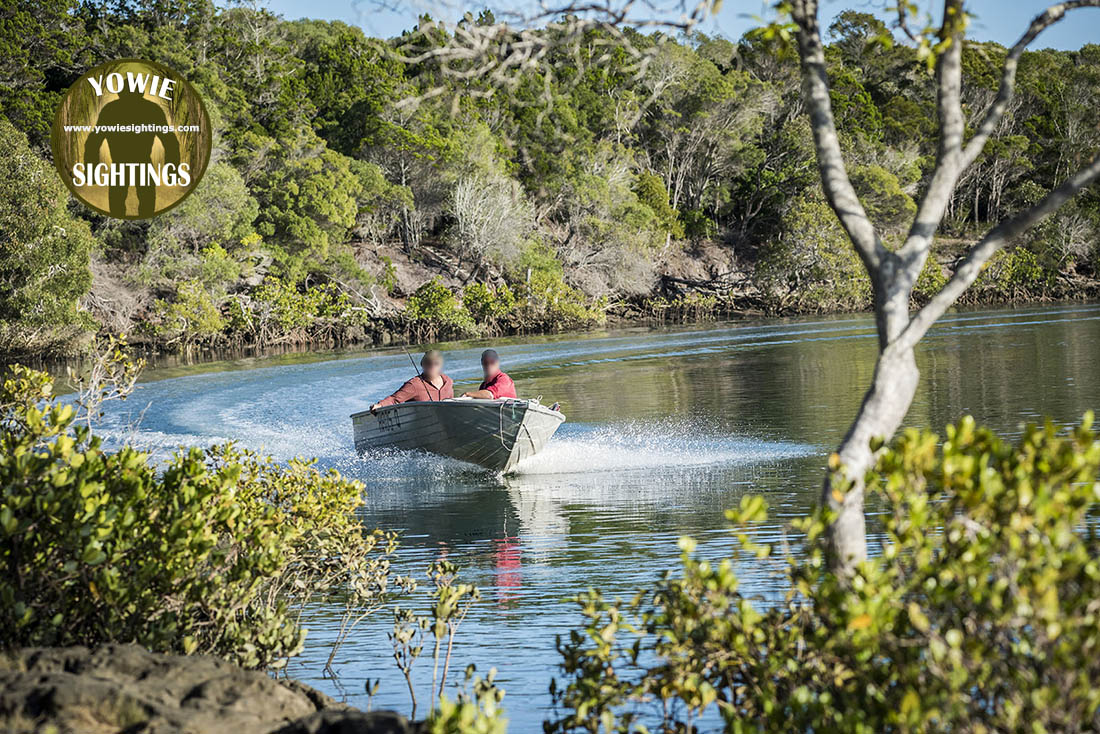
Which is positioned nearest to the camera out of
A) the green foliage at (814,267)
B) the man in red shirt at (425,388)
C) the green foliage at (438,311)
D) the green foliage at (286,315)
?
the man in red shirt at (425,388)

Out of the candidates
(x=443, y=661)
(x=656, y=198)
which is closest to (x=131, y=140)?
(x=443, y=661)

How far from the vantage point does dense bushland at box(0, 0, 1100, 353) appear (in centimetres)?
3919

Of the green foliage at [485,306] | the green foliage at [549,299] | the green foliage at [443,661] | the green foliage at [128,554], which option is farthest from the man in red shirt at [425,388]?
the green foliage at [549,299]

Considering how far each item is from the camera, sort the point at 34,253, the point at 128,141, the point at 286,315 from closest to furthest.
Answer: the point at 34,253
the point at 128,141
the point at 286,315

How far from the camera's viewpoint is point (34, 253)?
102 feet

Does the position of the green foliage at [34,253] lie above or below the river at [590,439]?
above

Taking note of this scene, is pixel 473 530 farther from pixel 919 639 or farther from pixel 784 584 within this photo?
pixel 919 639

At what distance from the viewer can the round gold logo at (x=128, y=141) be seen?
106 ft

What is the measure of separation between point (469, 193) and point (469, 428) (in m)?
38.0

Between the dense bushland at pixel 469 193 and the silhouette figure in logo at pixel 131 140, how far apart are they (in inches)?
58.7

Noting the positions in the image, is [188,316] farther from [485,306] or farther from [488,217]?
[488,217]

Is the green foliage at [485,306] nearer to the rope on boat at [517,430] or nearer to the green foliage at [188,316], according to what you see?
the green foliage at [188,316]

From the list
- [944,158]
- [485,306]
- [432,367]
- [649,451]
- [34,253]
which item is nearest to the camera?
[944,158]

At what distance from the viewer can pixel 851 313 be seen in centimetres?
5453
